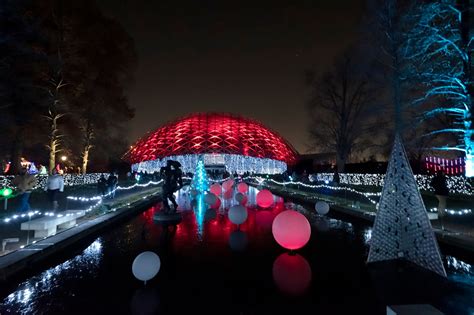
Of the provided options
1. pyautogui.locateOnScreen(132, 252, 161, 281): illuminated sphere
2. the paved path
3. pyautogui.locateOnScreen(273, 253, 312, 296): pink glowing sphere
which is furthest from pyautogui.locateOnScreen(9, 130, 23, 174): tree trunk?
pyautogui.locateOnScreen(273, 253, 312, 296): pink glowing sphere

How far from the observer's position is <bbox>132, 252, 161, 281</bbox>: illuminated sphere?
15.7ft

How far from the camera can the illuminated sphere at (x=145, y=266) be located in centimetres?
477

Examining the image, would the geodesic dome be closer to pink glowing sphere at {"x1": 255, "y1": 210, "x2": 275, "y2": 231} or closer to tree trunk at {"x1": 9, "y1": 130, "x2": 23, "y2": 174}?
tree trunk at {"x1": 9, "y1": 130, "x2": 23, "y2": 174}

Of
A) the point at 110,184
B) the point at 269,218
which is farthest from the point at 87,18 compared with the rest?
the point at 269,218

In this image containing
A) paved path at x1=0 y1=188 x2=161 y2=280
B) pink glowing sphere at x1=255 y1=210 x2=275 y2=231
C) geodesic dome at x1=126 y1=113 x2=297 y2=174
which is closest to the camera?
paved path at x1=0 y1=188 x2=161 y2=280

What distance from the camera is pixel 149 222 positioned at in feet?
36.7

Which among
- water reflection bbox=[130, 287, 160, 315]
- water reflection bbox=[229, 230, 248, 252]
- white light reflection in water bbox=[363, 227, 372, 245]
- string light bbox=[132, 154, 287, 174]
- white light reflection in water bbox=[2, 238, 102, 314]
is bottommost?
white light reflection in water bbox=[2, 238, 102, 314]

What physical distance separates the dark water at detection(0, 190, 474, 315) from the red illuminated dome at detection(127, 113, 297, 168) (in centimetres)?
3936

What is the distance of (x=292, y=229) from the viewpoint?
20.9ft

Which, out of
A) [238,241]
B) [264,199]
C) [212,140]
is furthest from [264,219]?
[212,140]

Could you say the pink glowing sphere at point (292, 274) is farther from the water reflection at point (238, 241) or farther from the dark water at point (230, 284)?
the water reflection at point (238, 241)

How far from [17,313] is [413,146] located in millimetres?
19122

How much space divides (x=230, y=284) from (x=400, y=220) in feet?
10.9

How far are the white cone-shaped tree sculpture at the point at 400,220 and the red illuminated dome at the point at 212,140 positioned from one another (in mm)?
40850
